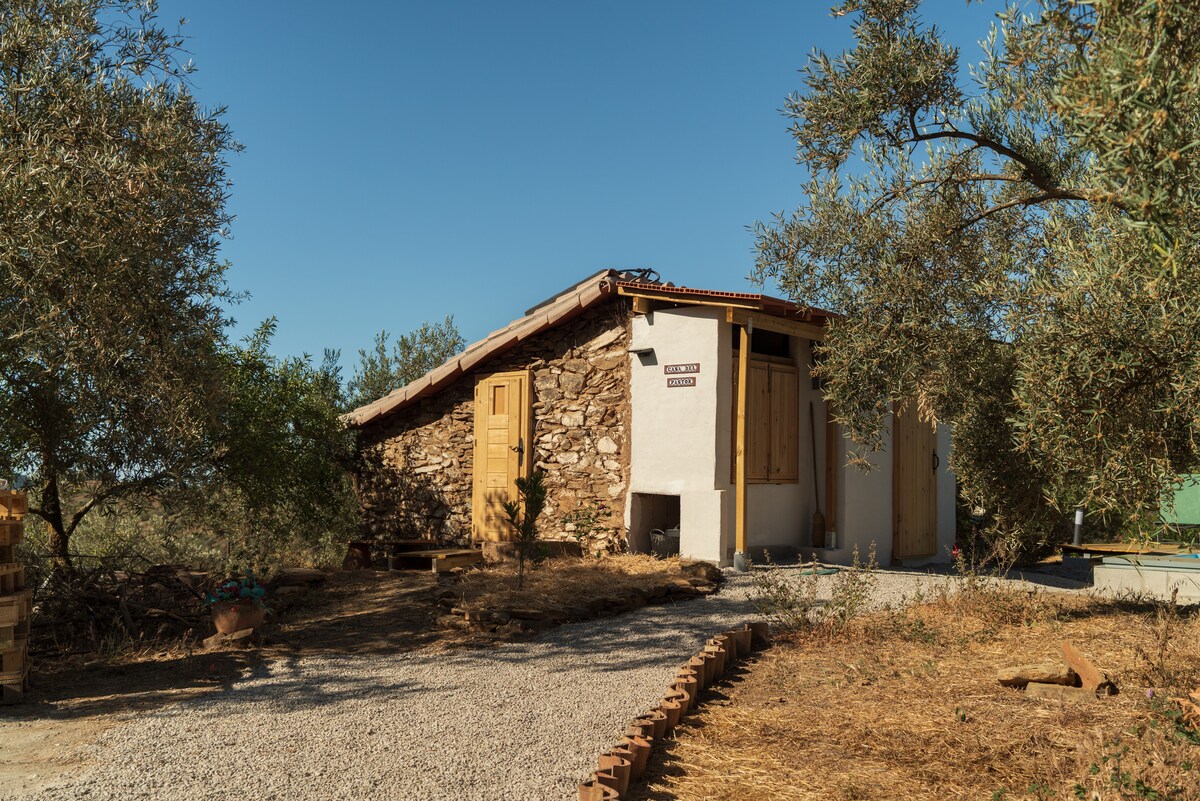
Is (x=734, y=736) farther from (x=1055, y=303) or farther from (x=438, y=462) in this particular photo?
(x=438, y=462)

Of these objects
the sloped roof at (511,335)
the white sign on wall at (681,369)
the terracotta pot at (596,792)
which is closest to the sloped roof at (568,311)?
the sloped roof at (511,335)

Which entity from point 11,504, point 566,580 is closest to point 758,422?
point 566,580

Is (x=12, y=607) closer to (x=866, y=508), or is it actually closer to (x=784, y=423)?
(x=784, y=423)

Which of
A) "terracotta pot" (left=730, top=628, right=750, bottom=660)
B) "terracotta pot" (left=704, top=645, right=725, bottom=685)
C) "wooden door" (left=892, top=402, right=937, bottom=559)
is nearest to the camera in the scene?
"terracotta pot" (left=704, top=645, right=725, bottom=685)

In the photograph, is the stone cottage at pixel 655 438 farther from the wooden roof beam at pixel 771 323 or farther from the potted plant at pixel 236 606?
the potted plant at pixel 236 606

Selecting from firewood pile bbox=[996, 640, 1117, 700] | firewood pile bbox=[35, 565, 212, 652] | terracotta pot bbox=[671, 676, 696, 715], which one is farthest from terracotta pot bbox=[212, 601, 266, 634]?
firewood pile bbox=[996, 640, 1117, 700]

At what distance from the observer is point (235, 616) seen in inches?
348

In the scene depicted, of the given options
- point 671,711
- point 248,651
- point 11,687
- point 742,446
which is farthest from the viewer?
point 742,446

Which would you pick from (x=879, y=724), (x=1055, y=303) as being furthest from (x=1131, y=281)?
(x=879, y=724)

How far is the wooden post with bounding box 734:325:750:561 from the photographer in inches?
499

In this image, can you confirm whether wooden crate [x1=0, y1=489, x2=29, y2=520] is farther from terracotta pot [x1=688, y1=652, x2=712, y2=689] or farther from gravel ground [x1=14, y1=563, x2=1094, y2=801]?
terracotta pot [x1=688, y1=652, x2=712, y2=689]

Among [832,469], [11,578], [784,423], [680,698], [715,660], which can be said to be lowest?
[680,698]

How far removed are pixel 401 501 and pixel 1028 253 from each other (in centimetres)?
1102

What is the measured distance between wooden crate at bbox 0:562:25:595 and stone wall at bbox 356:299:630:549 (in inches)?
315
